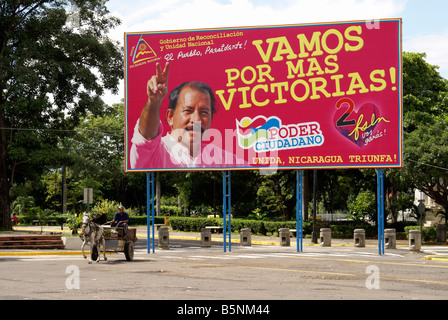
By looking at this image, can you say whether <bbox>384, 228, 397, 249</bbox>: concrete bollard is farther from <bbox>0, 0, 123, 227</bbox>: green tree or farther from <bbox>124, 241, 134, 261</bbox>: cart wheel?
<bbox>0, 0, 123, 227</bbox>: green tree

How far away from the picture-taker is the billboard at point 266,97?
2988 centimetres

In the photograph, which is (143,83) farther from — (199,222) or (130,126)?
(199,222)

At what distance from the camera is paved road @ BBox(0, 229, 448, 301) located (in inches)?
536

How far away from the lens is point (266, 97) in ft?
101

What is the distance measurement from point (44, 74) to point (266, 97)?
18512mm

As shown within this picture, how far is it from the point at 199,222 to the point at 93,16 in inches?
883

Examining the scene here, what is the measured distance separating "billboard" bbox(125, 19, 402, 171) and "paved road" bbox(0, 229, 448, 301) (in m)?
7.04

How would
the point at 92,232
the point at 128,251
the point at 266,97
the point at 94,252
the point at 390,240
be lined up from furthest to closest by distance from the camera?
the point at 390,240 → the point at 266,97 → the point at 128,251 → the point at 94,252 → the point at 92,232

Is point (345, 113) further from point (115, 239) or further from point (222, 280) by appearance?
point (222, 280)

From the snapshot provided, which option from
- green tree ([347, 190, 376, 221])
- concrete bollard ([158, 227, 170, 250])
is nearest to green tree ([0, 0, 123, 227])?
concrete bollard ([158, 227, 170, 250])

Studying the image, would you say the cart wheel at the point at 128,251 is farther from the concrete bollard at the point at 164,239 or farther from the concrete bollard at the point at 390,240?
the concrete bollard at the point at 390,240

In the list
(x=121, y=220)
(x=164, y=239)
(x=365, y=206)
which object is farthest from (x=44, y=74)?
(x=365, y=206)

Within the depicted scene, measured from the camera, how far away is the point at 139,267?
71.8 feet

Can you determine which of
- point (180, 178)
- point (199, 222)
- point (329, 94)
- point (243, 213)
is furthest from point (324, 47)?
point (243, 213)
